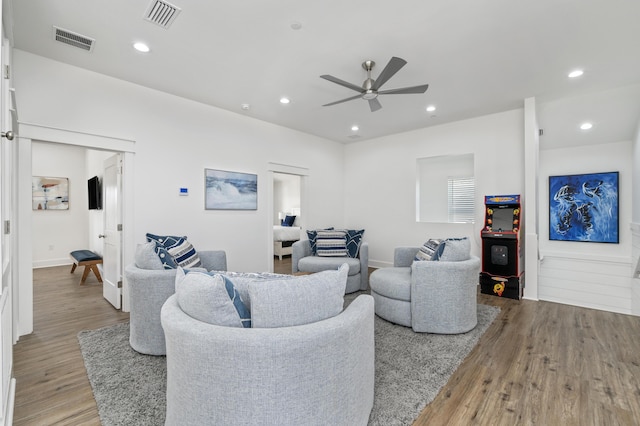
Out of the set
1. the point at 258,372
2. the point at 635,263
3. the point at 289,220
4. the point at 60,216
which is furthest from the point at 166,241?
the point at 635,263

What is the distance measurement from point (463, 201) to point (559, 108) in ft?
6.48

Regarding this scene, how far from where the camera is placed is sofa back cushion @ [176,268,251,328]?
1366mm

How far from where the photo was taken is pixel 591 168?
16.8 ft

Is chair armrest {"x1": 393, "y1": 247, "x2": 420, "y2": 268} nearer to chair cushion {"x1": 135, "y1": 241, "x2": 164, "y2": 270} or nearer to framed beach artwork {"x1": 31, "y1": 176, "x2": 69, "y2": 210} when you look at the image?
chair cushion {"x1": 135, "y1": 241, "x2": 164, "y2": 270}

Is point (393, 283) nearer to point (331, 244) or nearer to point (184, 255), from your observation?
point (331, 244)

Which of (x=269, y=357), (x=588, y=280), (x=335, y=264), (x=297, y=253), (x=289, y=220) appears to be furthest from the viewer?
(x=289, y=220)

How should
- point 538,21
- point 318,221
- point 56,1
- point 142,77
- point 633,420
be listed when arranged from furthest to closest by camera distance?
point 318,221 → point 142,77 → point 538,21 → point 56,1 → point 633,420

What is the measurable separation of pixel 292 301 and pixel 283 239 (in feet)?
18.9

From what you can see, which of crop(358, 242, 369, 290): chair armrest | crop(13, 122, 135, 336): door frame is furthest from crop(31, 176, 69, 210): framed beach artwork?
crop(358, 242, 369, 290): chair armrest

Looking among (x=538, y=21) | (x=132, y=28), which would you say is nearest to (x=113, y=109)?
(x=132, y=28)

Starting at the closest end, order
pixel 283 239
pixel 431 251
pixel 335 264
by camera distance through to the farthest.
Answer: pixel 431 251 < pixel 335 264 < pixel 283 239

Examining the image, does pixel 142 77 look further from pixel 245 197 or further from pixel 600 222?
pixel 600 222

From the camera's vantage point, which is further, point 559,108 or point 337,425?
point 559,108

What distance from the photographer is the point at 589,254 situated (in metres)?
5.13
